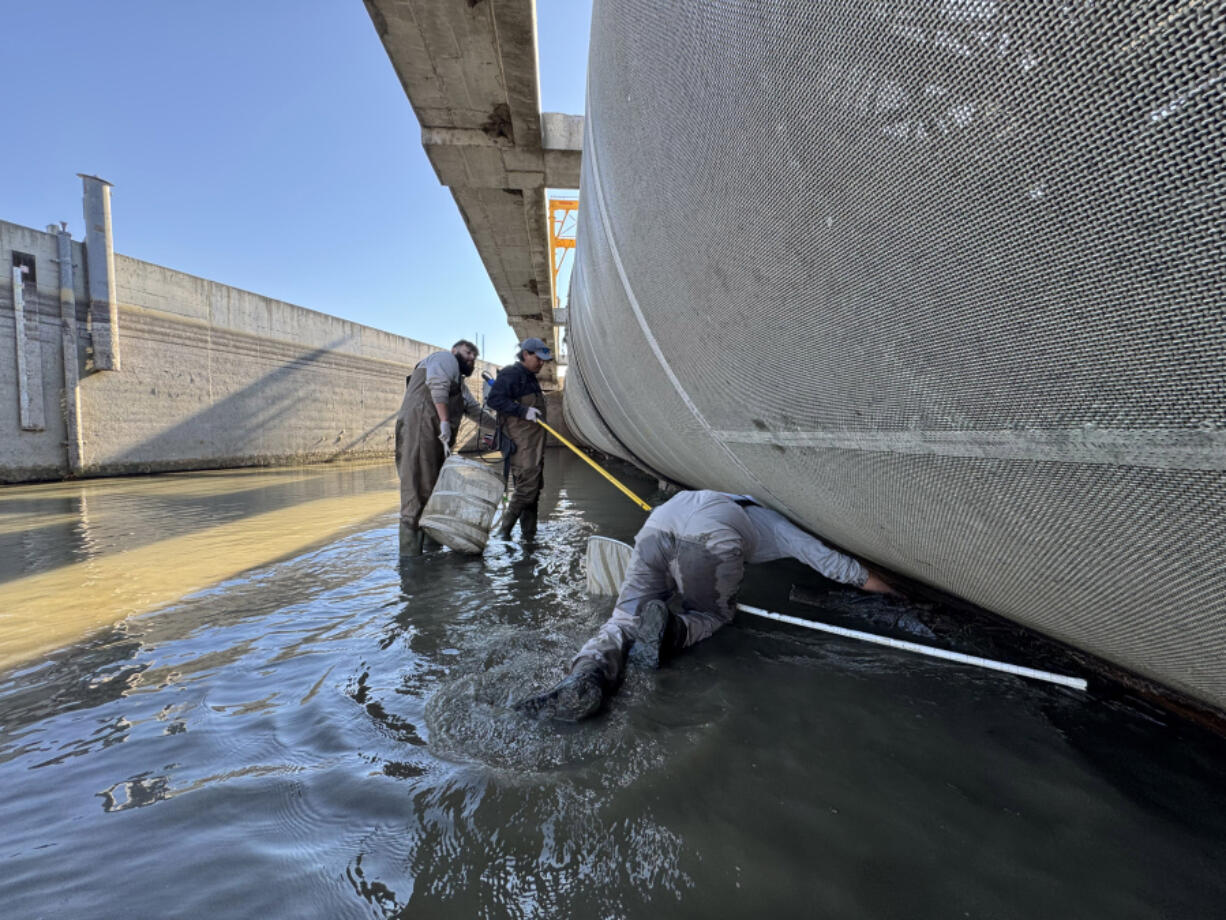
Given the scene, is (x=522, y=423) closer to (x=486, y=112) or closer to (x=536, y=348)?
(x=536, y=348)

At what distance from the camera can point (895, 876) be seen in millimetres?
1185

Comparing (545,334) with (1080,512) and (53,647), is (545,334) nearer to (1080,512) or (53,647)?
(53,647)

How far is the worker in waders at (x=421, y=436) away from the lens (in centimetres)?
430

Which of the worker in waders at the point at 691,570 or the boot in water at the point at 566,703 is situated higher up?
the worker in waders at the point at 691,570

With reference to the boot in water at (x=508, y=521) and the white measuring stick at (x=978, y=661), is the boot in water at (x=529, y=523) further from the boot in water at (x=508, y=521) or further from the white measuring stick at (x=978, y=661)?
the white measuring stick at (x=978, y=661)

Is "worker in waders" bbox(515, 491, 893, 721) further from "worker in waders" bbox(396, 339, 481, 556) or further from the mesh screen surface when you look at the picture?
"worker in waders" bbox(396, 339, 481, 556)

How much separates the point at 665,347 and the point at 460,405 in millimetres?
2893

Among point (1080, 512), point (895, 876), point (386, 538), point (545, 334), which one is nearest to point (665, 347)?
point (1080, 512)

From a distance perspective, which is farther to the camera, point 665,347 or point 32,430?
point 32,430

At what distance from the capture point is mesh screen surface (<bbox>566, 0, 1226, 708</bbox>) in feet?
2.08

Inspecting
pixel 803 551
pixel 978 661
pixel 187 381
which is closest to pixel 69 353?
pixel 187 381

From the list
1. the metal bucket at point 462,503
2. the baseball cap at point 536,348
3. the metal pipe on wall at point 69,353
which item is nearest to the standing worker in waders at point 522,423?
the baseball cap at point 536,348

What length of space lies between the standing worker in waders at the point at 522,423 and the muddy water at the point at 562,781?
2.05 meters

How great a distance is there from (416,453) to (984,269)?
4.06 metres
